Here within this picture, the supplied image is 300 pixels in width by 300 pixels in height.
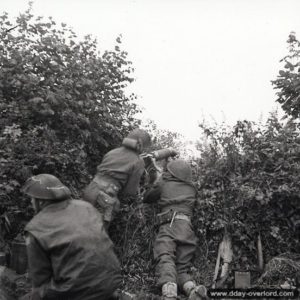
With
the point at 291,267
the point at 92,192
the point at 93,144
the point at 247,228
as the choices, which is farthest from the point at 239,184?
the point at 93,144

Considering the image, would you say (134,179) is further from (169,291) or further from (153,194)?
(169,291)

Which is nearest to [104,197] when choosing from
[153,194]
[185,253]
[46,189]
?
[153,194]

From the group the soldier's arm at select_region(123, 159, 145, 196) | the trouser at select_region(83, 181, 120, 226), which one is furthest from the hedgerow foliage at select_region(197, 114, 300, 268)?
the trouser at select_region(83, 181, 120, 226)

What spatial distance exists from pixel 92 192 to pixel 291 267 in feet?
8.98

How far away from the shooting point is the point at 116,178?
5551mm

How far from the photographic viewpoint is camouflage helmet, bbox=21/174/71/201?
3520 millimetres

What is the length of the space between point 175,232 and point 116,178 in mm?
1073

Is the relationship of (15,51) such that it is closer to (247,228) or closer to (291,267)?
(247,228)

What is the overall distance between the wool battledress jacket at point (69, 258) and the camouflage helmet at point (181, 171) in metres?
2.48

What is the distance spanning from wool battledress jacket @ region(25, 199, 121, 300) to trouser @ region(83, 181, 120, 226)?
1902 millimetres

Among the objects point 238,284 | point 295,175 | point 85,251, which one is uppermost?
point 295,175

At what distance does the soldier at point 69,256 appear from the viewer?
3.19 metres

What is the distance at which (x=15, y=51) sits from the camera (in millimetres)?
6312

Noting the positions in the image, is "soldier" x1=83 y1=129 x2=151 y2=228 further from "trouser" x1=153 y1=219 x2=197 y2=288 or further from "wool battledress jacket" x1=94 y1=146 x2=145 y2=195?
"trouser" x1=153 y1=219 x2=197 y2=288
